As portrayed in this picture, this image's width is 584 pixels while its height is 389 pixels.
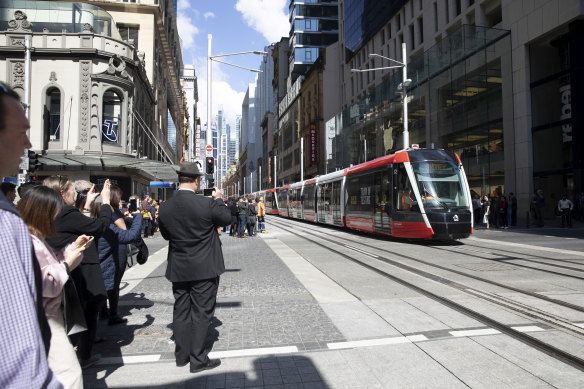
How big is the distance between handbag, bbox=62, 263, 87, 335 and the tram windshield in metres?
11.7

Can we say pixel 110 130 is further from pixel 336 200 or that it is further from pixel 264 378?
pixel 264 378

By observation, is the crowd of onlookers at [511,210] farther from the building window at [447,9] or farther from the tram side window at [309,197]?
the building window at [447,9]

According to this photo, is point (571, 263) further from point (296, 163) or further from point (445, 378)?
point (296, 163)

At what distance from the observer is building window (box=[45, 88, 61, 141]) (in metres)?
23.4

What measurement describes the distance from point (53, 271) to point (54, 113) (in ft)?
83.8

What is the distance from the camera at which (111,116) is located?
2455 cm

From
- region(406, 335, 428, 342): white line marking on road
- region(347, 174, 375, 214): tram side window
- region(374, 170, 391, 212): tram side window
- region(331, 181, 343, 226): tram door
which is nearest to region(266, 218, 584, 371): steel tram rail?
region(406, 335, 428, 342): white line marking on road

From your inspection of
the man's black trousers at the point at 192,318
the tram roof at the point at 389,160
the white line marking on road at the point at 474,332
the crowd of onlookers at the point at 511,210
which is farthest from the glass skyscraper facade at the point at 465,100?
the man's black trousers at the point at 192,318

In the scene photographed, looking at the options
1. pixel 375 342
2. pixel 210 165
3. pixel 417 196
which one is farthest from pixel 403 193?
pixel 375 342

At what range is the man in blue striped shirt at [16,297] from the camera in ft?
3.81

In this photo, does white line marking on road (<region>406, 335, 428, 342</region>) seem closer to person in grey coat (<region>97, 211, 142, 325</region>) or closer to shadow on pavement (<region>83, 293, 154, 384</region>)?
shadow on pavement (<region>83, 293, 154, 384</region>)

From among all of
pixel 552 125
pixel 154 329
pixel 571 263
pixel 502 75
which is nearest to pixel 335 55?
pixel 502 75

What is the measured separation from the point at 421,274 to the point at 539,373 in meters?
4.69

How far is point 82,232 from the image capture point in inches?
139
